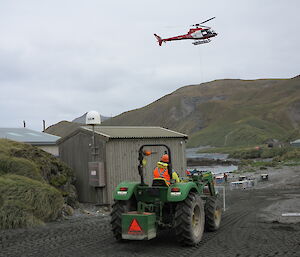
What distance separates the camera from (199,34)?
34.8m

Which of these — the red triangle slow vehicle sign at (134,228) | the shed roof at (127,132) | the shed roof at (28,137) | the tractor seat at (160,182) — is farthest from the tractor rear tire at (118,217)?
the shed roof at (28,137)

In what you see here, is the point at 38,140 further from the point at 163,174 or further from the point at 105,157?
the point at 163,174

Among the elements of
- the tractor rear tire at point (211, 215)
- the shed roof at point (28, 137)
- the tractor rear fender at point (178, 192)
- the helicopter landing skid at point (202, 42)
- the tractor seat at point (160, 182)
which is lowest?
the tractor rear tire at point (211, 215)

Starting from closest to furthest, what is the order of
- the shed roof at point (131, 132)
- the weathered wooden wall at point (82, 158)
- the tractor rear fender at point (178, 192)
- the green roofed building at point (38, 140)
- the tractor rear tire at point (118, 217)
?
1. the tractor rear fender at point (178, 192)
2. the tractor rear tire at point (118, 217)
3. the weathered wooden wall at point (82, 158)
4. the shed roof at point (131, 132)
5. the green roofed building at point (38, 140)

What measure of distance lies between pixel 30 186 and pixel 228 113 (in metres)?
133

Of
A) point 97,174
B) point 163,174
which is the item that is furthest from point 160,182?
point 97,174

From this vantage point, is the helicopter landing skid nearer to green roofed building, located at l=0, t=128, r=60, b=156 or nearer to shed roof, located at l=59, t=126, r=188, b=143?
green roofed building, located at l=0, t=128, r=60, b=156

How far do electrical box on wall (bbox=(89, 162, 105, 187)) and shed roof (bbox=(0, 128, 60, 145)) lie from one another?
882 centimetres

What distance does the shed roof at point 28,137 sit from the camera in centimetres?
2212

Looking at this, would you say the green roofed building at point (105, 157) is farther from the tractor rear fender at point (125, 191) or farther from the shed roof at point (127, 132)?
the tractor rear fender at point (125, 191)

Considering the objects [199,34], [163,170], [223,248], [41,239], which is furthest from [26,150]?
[199,34]

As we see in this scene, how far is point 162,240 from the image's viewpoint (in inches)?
335

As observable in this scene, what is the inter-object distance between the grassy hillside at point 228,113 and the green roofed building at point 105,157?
67.0m

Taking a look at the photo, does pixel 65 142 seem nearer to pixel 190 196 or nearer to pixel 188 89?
pixel 190 196
